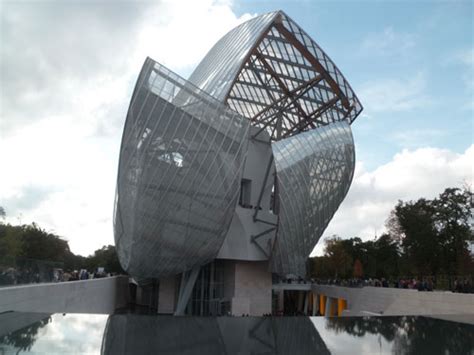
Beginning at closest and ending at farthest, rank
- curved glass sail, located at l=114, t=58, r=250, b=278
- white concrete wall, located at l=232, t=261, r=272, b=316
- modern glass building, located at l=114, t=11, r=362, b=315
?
1. curved glass sail, located at l=114, t=58, r=250, b=278
2. modern glass building, located at l=114, t=11, r=362, b=315
3. white concrete wall, located at l=232, t=261, r=272, b=316

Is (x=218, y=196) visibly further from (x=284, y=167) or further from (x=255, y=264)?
(x=255, y=264)

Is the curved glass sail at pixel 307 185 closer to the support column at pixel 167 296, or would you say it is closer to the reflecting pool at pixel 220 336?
the support column at pixel 167 296

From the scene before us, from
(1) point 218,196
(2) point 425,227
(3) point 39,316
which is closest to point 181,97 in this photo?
(1) point 218,196

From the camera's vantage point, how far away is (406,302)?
84.1 ft

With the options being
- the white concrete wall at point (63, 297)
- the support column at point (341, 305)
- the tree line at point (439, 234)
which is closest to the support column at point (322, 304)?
the support column at point (341, 305)

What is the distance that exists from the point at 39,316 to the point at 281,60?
87.1 ft

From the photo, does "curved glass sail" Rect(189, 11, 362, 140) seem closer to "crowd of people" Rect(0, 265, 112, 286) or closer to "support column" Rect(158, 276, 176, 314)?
"crowd of people" Rect(0, 265, 112, 286)

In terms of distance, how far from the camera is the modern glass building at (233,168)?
850 inches

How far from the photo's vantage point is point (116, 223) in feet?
84.5

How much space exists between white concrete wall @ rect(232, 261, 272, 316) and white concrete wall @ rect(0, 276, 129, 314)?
A: 993cm

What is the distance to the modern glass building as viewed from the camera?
21578 mm

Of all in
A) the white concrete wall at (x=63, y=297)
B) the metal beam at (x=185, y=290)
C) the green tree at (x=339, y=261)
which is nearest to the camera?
the white concrete wall at (x=63, y=297)

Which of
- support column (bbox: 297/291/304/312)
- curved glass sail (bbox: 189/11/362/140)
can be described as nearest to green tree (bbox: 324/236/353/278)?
support column (bbox: 297/291/304/312)

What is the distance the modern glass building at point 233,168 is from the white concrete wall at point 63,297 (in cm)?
290
